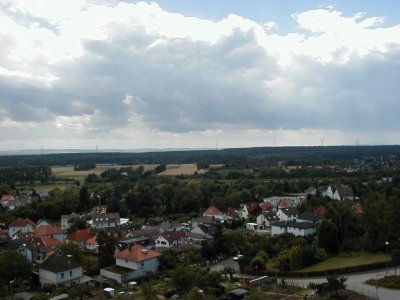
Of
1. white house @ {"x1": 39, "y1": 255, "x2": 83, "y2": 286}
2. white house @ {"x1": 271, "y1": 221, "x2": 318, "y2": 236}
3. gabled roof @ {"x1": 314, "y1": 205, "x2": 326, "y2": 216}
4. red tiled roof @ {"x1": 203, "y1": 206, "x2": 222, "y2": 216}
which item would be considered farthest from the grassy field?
red tiled roof @ {"x1": 203, "y1": 206, "x2": 222, "y2": 216}

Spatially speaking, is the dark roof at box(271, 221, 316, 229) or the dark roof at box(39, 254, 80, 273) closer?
the dark roof at box(39, 254, 80, 273)

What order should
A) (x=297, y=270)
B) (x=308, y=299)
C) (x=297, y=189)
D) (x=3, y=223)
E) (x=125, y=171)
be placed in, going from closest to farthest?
(x=308, y=299)
(x=297, y=270)
(x=3, y=223)
(x=297, y=189)
(x=125, y=171)

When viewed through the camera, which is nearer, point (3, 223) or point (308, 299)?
point (308, 299)

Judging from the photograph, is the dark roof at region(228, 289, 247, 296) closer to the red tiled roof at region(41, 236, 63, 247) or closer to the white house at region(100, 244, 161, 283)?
the white house at region(100, 244, 161, 283)

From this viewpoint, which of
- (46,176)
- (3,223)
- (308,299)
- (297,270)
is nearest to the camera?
(308,299)

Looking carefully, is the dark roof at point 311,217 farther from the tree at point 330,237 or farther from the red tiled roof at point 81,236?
the red tiled roof at point 81,236

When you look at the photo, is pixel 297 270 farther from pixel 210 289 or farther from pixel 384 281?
pixel 210 289

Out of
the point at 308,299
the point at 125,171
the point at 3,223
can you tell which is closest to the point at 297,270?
the point at 308,299
